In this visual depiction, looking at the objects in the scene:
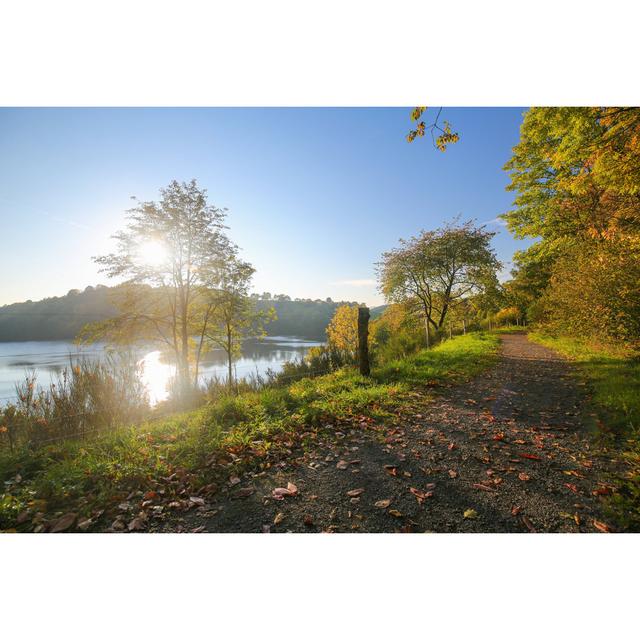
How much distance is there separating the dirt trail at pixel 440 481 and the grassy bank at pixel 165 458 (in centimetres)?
35

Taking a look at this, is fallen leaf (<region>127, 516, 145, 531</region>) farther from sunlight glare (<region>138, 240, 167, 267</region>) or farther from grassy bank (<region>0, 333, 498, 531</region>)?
sunlight glare (<region>138, 240, 167, 267</region>)

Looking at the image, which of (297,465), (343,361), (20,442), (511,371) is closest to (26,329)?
(20,442)

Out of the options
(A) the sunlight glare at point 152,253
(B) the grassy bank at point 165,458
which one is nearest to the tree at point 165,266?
(A) the sunlight glare at point 152,253

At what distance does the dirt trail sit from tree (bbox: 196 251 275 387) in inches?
319

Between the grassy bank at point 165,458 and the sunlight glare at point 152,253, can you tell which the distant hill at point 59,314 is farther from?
the grassy bank at point 165,458

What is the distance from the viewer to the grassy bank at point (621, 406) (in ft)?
7.58

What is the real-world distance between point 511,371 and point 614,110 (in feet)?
19.5

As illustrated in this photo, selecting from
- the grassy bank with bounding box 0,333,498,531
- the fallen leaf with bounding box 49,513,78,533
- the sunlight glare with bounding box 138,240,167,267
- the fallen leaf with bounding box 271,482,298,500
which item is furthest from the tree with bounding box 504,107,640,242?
the sunlight glare with bounding box 138,240,167,267

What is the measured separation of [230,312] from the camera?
11.6m

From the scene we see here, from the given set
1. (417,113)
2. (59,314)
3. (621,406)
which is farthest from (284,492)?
(59,314)

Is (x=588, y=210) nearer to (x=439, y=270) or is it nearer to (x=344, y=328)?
(x=439, y=270)

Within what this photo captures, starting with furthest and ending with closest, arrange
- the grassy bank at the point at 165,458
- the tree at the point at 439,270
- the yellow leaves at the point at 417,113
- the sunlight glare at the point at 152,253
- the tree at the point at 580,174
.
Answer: the tree at the point at 439,270 → the sunlight glare at the point at 152,253 → the tree at the point at 580,174 → the yellow leaves at the point at 417,113 → the grassy bank at the point at 165,458

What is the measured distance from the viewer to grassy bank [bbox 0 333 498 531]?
2.45 m

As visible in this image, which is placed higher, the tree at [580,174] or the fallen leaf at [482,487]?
the tree at [580,174]
